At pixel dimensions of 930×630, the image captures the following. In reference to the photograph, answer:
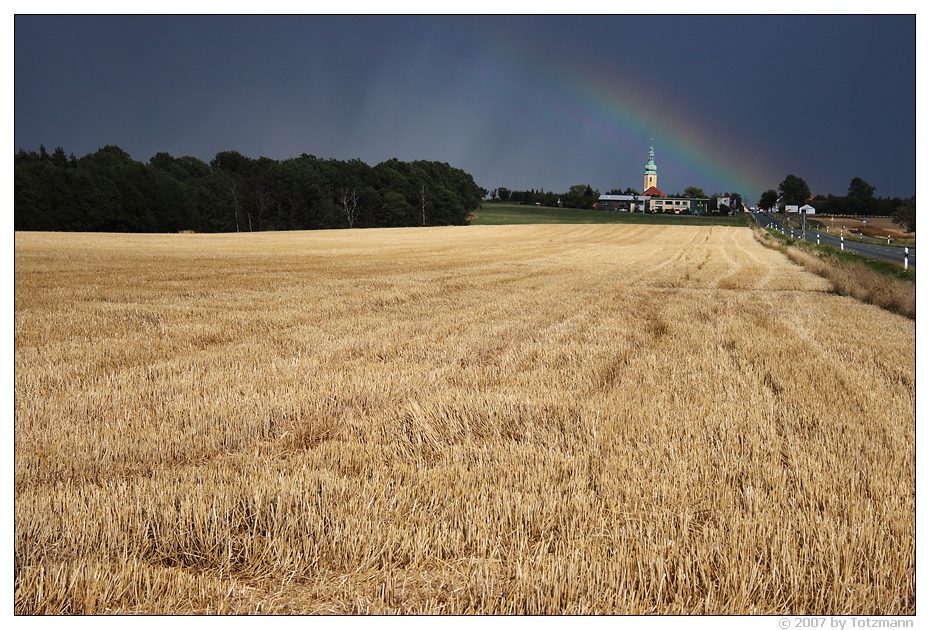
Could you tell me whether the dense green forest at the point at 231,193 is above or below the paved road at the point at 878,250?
above

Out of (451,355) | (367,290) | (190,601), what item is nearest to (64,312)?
(367,290)

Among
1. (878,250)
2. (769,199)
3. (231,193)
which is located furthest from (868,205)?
(769,199)

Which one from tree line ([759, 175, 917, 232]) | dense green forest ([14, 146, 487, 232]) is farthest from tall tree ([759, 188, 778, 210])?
tree line ([759, 175, 917, 232])

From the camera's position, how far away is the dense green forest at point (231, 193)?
68.0 metres

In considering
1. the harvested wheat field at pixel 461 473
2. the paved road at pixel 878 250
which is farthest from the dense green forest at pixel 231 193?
the paved road at pixel 878 250

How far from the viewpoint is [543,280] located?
796 inches

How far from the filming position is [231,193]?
9525cm

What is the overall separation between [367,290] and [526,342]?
8.13 m

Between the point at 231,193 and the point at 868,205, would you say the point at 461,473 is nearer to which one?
the point at 868,205

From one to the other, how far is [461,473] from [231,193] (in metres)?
100

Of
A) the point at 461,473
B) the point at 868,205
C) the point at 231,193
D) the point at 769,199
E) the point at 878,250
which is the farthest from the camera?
the point at 769,199

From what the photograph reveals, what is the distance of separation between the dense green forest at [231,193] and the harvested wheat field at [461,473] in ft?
199

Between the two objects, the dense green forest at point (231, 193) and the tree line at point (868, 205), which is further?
the dense green forest at point (231, 193)

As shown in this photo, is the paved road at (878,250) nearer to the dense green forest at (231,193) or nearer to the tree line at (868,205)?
the tree line at (868,205)
